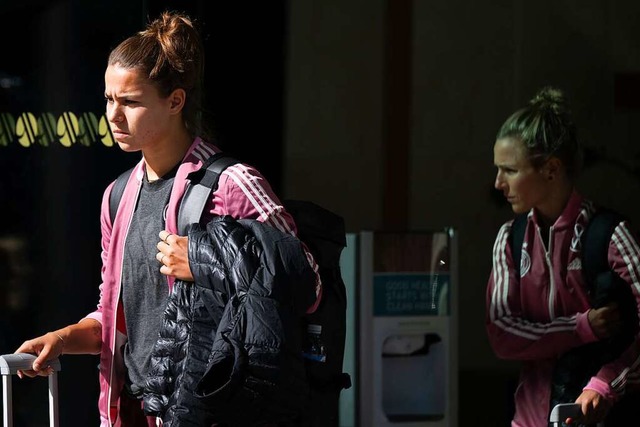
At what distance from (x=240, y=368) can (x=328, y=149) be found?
12.4ft

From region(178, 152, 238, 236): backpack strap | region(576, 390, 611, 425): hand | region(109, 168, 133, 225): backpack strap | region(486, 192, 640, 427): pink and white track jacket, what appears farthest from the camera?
region(486, 192, 640, 427): pink and white track jacket

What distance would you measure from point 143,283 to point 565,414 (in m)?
1.50

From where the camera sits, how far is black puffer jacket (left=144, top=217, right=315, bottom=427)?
10.8ft

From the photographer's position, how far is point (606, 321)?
4895mm

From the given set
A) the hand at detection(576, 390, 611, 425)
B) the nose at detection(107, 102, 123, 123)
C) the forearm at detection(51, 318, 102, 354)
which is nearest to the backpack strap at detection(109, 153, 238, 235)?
the nose at detection(107, 102, 123, 123)

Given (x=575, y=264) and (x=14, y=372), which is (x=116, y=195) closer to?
(x=14, y=372)

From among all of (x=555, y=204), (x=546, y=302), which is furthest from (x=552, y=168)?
(x=546, y=302)

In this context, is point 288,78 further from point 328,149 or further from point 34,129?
point 34,129

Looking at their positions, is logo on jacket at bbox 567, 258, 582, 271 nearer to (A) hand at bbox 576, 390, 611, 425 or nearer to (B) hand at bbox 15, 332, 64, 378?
(A) hand at bbox 576, 390, 611, 425

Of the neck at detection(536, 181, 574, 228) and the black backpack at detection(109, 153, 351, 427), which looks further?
the neck at detection(536, 181, 574, 228)

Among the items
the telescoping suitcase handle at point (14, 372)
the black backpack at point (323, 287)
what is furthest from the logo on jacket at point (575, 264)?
the telescoping suitcase handle at point (14, 372)

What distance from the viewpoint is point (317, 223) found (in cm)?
374

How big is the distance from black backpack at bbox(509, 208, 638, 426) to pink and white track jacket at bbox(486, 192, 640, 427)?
3 centimetres

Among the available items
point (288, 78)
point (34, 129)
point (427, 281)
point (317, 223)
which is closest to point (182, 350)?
point (317, 223)
